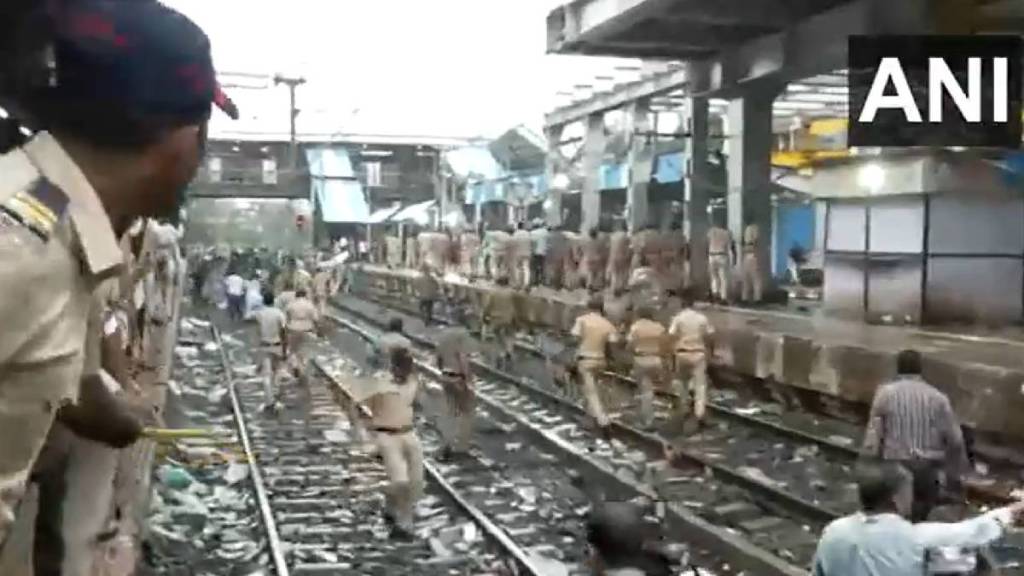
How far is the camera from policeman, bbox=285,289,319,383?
1883 centimetres

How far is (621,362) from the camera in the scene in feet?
68.2

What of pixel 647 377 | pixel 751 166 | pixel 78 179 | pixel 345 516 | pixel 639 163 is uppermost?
pixel 639 163

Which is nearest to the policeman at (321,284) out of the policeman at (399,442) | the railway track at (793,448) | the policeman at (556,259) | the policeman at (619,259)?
the policeman at (556,259)

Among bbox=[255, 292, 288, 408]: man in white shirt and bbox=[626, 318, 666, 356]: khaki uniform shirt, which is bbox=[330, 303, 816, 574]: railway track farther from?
bbox=[255, 292, 288, 408]: man in white shirt

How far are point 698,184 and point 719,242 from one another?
2668 millimetres

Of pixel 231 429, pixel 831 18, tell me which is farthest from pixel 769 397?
pixel 231 429

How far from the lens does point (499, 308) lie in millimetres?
27266

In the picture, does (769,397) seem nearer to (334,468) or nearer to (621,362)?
(621,362)

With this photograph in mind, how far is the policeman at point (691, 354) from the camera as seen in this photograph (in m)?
15.8

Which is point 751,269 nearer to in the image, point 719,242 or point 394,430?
point 719,242

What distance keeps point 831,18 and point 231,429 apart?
1110cm

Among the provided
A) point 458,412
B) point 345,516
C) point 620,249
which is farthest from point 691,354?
point 620,249

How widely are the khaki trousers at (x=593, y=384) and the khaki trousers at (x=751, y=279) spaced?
10817 millimetres

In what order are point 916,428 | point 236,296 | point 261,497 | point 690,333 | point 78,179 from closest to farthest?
point 78,179
point 916,428
point 261,497
point 690,333
point 236,296
